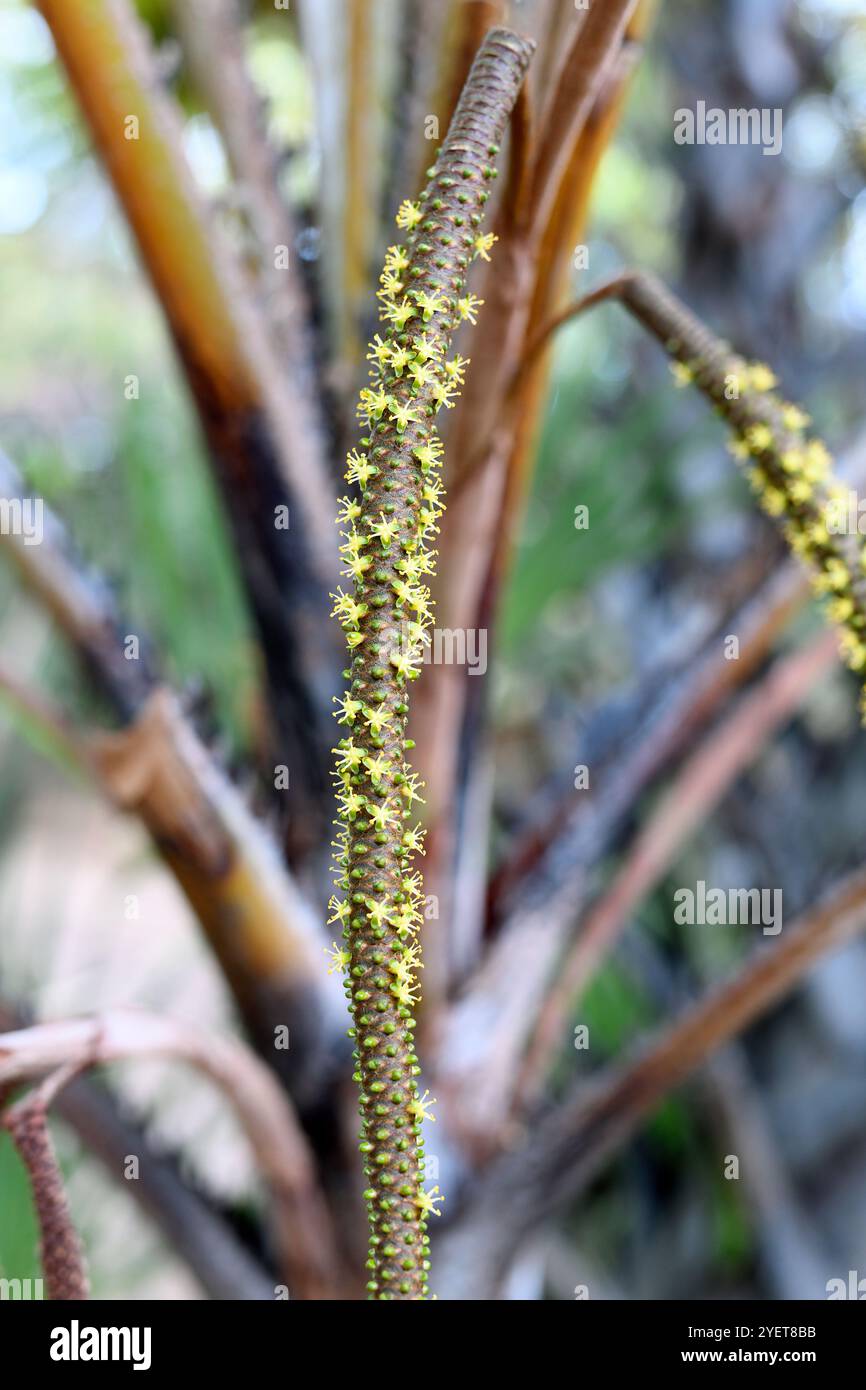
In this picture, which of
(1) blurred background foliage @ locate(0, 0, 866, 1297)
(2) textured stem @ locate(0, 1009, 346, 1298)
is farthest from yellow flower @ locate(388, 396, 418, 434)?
(1) blurred background foliage @ locate(0, 0, 866, 1297)

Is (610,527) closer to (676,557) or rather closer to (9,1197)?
(676,557)

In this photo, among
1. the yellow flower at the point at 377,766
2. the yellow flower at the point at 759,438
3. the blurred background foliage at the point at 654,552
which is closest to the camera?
the yellow flower at the point at 377,766

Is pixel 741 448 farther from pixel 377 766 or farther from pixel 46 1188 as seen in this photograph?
pixel 46 1188

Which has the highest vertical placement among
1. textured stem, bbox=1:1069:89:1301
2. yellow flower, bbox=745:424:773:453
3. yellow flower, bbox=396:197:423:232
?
yellow flower, bbox=396:197:423:232

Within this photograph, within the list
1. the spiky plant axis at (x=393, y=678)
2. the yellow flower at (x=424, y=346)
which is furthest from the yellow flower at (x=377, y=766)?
the yellow flower at (x=424, y=346)

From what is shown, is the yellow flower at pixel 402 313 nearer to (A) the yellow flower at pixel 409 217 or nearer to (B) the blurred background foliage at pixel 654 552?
(A) the yellow flower at pixel 409 217

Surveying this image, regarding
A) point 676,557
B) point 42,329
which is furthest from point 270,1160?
point 42,329

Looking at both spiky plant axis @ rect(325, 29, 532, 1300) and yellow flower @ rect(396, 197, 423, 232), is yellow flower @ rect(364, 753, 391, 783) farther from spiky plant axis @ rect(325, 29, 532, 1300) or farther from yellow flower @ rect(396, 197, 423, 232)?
yellow flower @ rect(396, 197, 423, 232)

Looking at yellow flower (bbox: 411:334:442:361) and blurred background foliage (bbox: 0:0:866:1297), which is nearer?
yellow flower (bbox: 411:334:442:361)
